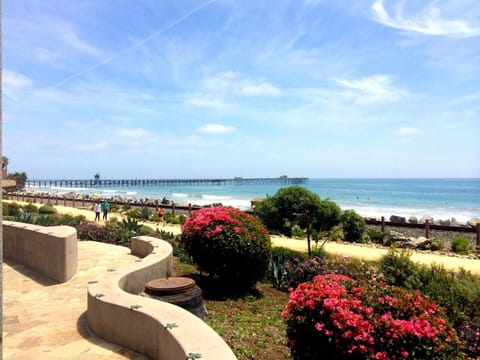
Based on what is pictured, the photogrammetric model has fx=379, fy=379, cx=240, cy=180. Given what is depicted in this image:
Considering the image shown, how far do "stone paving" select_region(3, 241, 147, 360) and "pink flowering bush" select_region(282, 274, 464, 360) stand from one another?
190cm

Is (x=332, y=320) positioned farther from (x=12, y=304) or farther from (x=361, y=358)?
(x=12, y=304)

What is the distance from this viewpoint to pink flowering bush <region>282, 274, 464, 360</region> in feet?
11.8

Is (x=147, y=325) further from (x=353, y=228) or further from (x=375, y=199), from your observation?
(x=375, y=199)

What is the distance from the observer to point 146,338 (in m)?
4.23

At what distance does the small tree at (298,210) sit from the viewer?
47.2ft

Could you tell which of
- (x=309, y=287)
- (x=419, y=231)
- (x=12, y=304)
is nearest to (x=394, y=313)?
(x=309, y=287)

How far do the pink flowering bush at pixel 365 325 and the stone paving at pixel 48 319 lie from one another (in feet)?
6.22

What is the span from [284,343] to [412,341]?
8.45 feet

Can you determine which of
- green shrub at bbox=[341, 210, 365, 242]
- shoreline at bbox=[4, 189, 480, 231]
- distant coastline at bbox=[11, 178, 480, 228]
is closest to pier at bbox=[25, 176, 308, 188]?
distant coastline at bbox=[11, 178, 480, 228]

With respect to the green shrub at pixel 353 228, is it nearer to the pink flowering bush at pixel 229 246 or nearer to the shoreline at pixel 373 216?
the shoreline at pixel 373 216

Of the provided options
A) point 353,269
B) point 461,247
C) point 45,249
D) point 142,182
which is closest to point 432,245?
point 461,247

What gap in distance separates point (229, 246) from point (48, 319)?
365cm

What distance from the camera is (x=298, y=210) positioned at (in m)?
14.4

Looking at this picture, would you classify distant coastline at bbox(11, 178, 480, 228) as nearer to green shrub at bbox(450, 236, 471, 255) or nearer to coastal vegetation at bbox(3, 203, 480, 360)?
green shrub at bbox(450, 236, 471, 255)
